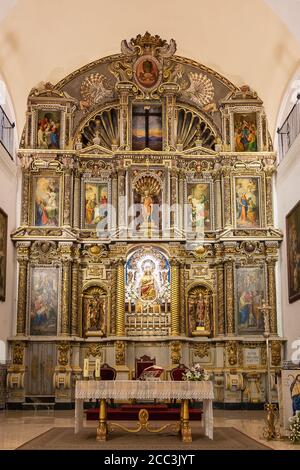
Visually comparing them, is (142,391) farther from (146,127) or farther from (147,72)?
(147,72)

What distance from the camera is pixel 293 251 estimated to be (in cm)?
2028

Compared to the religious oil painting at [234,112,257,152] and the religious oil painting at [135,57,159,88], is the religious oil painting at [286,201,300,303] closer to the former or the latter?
the religious oil painting at [234,112,257,152]

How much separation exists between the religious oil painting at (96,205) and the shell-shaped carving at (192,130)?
3393mm

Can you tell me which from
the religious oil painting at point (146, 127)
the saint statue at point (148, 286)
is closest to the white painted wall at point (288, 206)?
the saint statue at point (148, 286)

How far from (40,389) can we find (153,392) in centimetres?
966

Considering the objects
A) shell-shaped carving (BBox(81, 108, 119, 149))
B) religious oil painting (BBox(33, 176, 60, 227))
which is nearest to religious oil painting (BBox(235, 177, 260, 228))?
shell-shaped carving (BBox(81, 108, 119, 149))

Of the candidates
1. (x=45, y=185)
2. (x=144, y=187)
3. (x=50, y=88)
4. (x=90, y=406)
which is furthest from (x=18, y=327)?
(x=50, y=88)

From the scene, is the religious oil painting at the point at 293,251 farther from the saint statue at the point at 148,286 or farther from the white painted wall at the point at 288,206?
the saint statue at the point at 148,286

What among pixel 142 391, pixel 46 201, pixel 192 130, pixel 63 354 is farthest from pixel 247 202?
pixel 142 391

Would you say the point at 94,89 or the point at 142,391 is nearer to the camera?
the point at 142,391

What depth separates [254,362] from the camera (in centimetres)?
2153

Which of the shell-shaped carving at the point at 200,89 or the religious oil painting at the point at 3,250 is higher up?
the shell-shaped carving at the point at 200,89

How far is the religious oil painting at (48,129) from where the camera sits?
23.0 m

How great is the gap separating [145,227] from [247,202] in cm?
361
